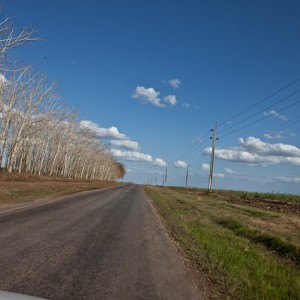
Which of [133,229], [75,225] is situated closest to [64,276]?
[75,225]

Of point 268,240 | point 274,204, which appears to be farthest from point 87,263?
point 274,204

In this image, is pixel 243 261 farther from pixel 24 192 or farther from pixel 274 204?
pixel 274 204

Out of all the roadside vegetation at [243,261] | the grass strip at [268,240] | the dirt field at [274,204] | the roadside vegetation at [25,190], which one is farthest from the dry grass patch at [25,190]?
the dirt field at [274,204]

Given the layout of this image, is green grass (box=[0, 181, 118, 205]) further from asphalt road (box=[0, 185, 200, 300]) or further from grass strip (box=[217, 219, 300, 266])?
grass strip (box=[217, 219, 300, 266])

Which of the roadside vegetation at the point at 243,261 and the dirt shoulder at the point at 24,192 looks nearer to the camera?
the roadside vegetation at the point at 243,261

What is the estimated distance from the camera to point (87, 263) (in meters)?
7.92

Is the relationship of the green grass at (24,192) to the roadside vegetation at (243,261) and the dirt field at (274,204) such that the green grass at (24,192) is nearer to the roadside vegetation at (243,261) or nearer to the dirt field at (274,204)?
the roadside vegetation at (243,261)

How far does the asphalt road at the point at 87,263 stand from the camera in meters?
6.15

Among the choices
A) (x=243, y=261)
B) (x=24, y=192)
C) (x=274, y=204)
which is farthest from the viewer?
(x=274, y=204)

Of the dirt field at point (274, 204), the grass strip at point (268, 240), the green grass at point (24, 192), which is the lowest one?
the grass strip at point (268, 240)

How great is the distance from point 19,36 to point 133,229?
52.4 ft

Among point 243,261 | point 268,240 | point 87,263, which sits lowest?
point 87,263

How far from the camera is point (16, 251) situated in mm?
8188

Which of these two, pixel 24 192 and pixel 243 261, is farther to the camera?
pixel 24 192
